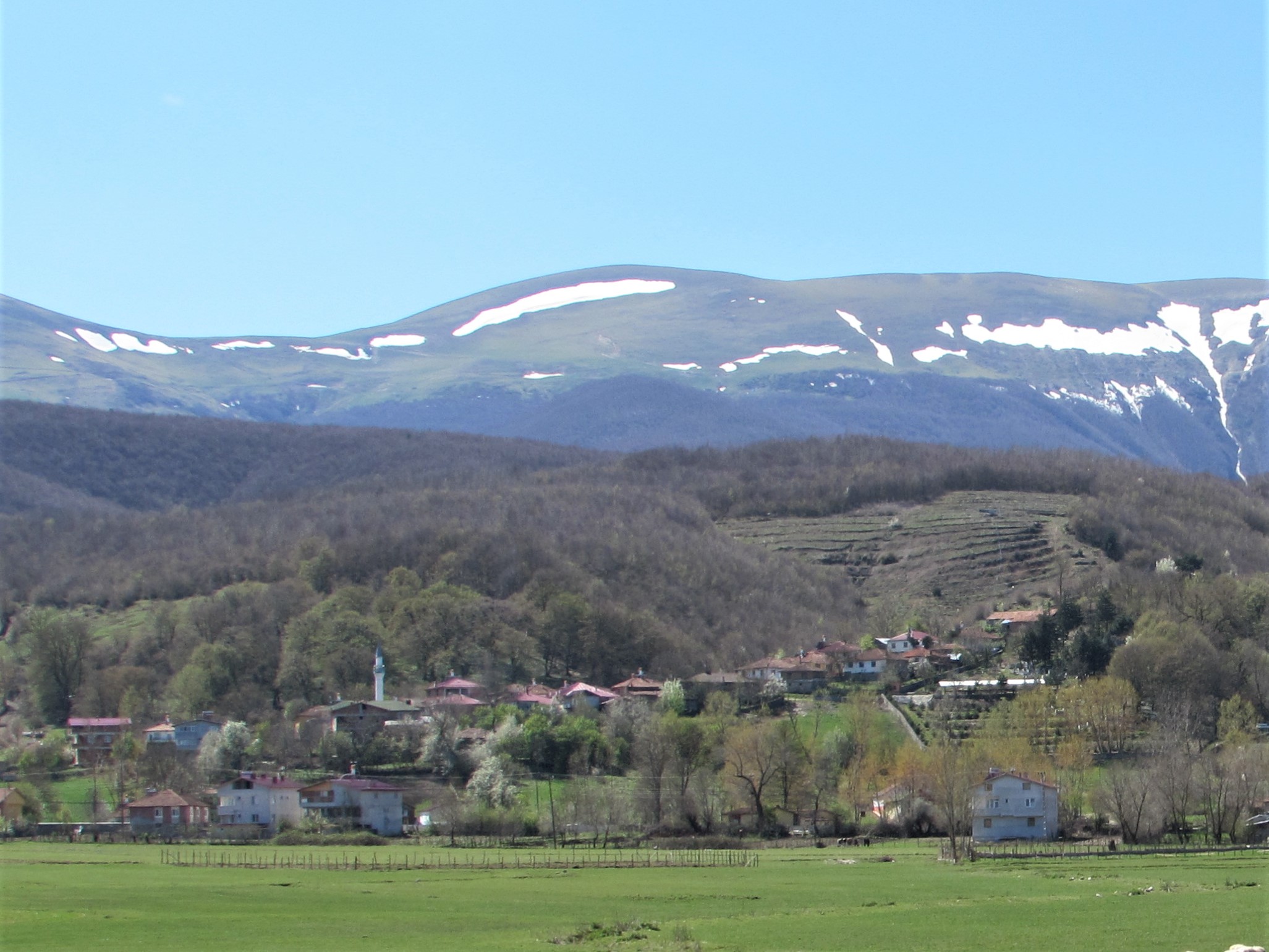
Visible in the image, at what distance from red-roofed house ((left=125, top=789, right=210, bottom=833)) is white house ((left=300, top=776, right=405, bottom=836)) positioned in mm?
5105

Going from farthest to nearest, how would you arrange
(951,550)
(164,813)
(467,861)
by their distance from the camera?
1. (951,550)
2. (164,813)
3. (467,861)

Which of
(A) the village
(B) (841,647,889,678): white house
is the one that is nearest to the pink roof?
(A) the village

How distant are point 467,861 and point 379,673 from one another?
55.5 metres

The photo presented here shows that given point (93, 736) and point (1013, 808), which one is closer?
point (1013, 808)

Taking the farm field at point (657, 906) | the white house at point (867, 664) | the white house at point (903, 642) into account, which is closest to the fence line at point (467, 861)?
the farm field at point (657, 906)

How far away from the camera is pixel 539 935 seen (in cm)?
4406

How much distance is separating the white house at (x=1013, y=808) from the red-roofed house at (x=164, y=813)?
120ft

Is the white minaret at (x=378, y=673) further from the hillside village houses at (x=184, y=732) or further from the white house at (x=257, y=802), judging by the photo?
the white house at (x=257, y=802)

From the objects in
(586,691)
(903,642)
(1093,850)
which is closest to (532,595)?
(586,691)

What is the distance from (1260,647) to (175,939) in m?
88.9

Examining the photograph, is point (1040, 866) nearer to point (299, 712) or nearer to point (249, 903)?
point (249, 903)

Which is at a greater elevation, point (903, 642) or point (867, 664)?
point (903, 642)

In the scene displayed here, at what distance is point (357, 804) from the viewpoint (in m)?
87.3

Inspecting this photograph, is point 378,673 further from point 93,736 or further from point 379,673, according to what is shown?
point 93,736
